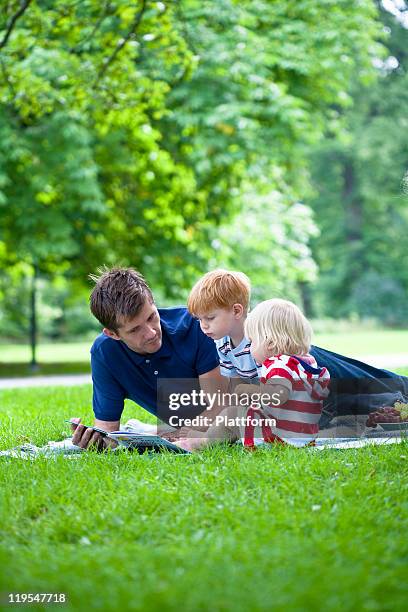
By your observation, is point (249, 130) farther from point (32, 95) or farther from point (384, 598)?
point (384, 598)

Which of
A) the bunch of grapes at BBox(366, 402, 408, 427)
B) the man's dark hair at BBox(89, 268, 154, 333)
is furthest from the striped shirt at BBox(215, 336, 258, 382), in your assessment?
the bunch of grapes at BBox(366, 402, 408, 427)

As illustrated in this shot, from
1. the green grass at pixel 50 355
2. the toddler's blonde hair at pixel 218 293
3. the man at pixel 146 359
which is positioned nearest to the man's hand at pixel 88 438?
the man at pixel 146 359

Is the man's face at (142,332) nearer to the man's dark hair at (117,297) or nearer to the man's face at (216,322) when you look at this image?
the man's dark hair at (117,297)

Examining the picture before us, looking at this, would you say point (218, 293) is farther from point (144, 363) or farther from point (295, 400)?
point (295, 400)

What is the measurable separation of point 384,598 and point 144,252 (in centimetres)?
1093

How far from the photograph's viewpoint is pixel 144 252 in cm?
1300

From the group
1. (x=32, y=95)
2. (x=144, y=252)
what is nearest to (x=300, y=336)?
(x=32, y=95)

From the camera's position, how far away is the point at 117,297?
4.28 metres

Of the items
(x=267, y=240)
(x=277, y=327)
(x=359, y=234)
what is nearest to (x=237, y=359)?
(x=277, y=327)

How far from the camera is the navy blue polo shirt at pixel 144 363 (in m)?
4.56

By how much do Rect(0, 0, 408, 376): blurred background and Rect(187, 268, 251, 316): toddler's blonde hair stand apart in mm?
4144

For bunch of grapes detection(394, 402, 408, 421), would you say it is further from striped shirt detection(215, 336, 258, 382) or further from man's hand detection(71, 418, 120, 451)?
man's hand detection(71, 418, 120, 451)

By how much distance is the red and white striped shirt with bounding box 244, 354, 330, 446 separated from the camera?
412 centimetres

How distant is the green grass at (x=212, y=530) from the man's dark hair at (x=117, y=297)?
0.73 metres
